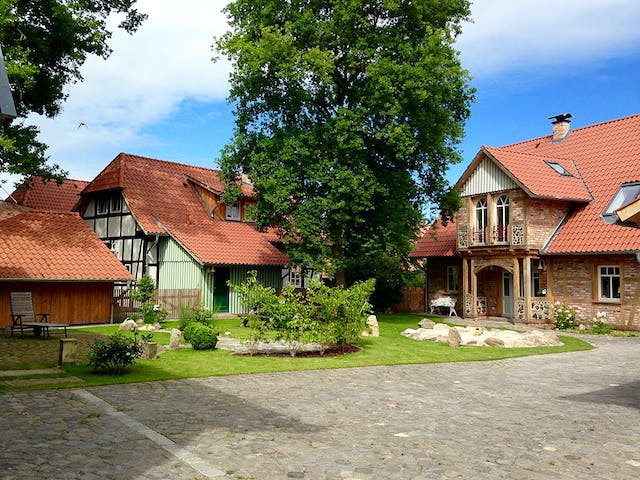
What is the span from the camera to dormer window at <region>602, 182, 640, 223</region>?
910 cm

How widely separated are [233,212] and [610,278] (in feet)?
64.9

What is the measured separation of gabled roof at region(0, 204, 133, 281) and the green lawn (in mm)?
3674

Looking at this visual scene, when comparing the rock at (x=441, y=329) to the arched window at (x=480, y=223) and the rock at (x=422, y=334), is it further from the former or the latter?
the arched window at (x=480, y=223)

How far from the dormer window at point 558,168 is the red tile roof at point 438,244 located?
6.39 metres

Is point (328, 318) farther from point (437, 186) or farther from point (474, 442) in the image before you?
point (437, 186)

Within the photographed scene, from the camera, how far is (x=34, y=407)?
8594 mm

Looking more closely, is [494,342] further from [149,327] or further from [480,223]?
[149,327]

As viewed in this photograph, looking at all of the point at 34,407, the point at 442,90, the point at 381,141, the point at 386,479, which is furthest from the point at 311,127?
the point at 386,479

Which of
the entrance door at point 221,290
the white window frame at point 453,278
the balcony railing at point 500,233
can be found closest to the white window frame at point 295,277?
the entrance door at point 221,290

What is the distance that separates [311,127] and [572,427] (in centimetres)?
2089

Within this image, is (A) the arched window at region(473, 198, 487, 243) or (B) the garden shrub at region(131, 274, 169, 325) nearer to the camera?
(B) the garden shrub at region(131, 274, 169, 325)

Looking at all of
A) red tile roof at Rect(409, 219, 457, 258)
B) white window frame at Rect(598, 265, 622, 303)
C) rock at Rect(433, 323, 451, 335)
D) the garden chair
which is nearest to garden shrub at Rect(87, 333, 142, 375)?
the garden chair

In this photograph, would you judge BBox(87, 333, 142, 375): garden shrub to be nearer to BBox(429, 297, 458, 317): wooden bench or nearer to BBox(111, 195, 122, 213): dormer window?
BBox(111, 195, 122, 213): dormer window

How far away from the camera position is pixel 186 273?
29.3 m
